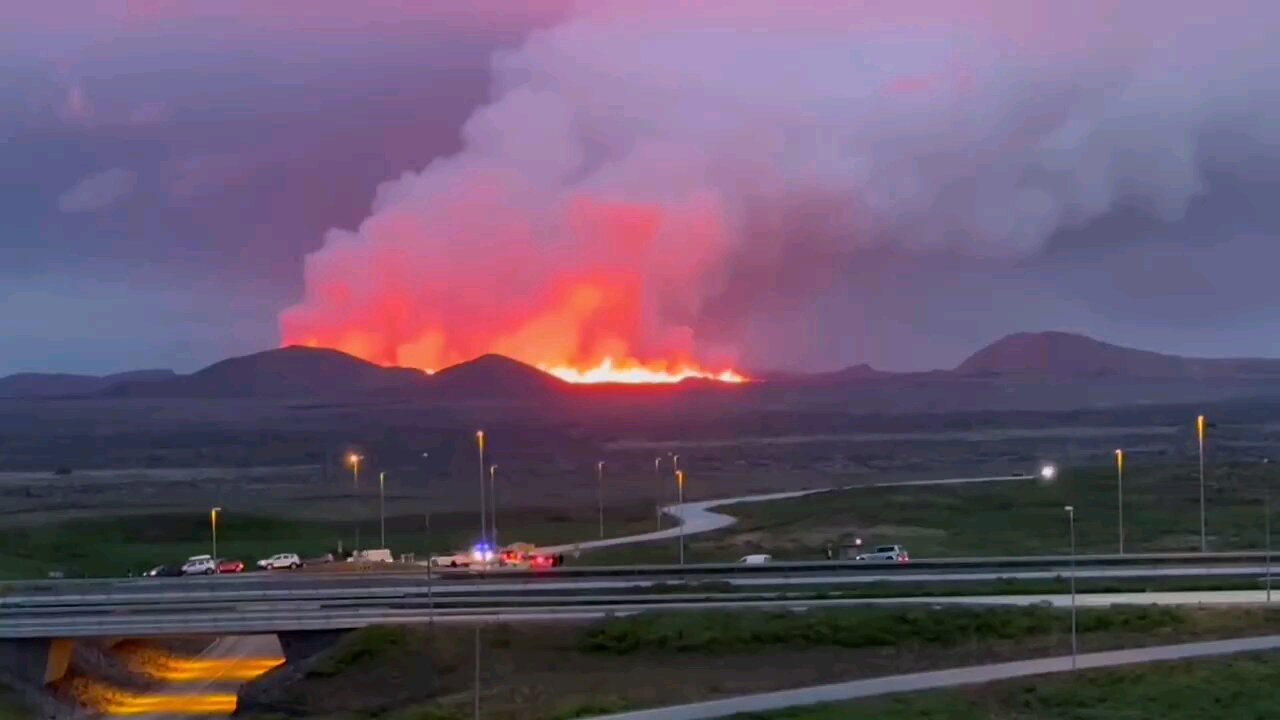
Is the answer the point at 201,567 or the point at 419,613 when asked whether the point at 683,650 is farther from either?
the point at 201,567

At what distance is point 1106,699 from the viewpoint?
4128 cm

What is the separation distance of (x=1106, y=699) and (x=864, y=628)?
1155 cm

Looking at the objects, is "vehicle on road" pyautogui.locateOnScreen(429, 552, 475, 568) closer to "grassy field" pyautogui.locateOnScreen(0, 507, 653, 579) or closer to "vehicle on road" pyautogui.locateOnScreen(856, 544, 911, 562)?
"grassy field" pyautogui.locateOnScreen(0, 507, 653, 579)

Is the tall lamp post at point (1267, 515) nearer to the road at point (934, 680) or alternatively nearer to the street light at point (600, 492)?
the road at point (934, 680)

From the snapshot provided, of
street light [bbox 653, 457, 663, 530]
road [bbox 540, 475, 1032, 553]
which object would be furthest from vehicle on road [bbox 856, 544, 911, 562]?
street light [bbox 653, 457, 663, 530]

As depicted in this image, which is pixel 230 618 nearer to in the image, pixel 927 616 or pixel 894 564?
pixel 927 616

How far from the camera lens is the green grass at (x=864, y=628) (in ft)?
168

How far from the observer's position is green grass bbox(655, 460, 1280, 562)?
85812 millimetres

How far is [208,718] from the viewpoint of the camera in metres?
53.0

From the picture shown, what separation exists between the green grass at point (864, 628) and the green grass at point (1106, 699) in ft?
23.1

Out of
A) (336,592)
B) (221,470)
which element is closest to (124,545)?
(336,592)

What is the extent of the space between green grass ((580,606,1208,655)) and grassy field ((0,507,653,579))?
119 ft

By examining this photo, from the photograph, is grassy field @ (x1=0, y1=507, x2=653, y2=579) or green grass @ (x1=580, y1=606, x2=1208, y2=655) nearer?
green grass @ (x1=580, y1=606, x2=1208, y2=655)

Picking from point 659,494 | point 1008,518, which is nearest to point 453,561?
point 1008,518
